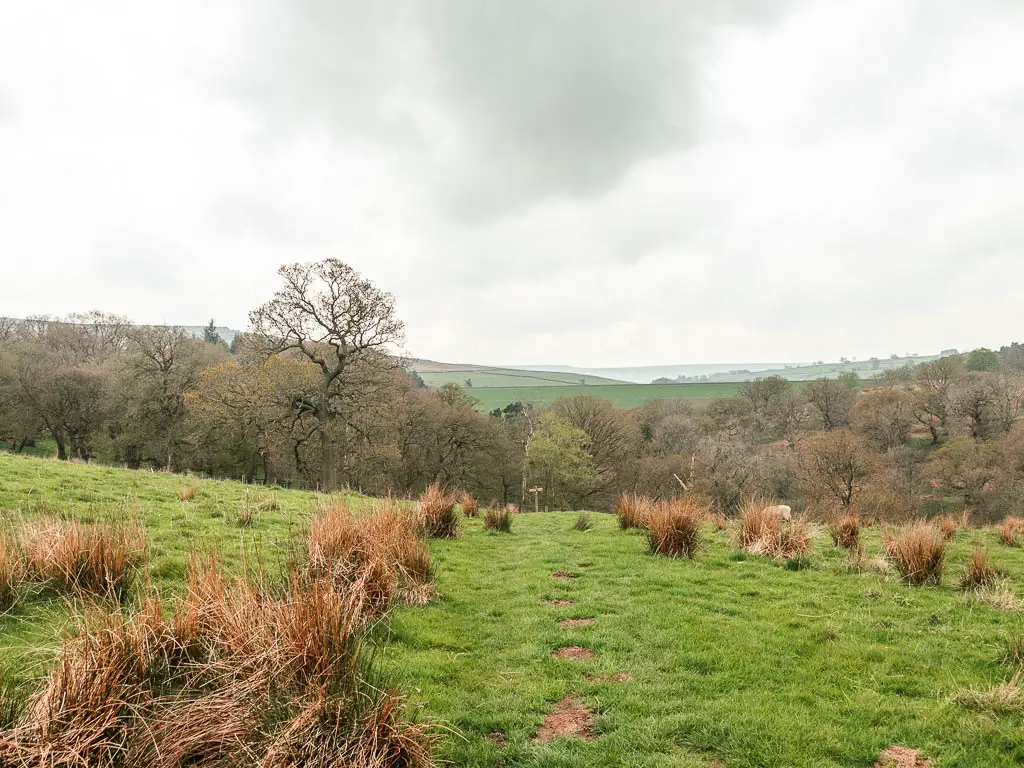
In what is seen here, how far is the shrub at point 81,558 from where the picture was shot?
199 inches

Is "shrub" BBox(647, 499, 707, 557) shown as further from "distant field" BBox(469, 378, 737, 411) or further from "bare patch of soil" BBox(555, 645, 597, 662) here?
"distant field" BBox(469, 378, 737, 411)

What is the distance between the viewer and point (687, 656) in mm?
4918

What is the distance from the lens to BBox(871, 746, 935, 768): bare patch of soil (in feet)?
10.7

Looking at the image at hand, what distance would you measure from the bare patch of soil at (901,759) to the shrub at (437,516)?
8.03 m

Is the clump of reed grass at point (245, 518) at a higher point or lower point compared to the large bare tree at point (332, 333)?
lower

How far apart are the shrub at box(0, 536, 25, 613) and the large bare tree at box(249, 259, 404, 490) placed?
65.8 feet

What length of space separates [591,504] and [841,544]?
37380 millimetres

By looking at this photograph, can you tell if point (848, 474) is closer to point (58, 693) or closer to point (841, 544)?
point (841, 544)

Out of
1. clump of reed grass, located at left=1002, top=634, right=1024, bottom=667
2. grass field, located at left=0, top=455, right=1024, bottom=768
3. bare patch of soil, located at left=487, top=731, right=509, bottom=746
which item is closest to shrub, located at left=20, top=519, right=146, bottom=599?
grass field, located at left=0, top=455, right=1024, bottom=768

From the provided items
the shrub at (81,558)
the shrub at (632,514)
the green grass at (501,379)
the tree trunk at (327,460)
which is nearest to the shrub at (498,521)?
the shrub at (632,514)

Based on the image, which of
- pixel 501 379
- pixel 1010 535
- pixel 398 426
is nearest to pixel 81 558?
pixel 1010 535

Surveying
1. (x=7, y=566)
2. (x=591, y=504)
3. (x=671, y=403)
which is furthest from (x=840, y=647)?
(x=671, y=403)

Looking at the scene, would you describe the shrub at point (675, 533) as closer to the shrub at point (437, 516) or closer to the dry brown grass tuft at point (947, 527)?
the shrub at point (437, 516)

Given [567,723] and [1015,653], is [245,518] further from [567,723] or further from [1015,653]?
[1015,653]
